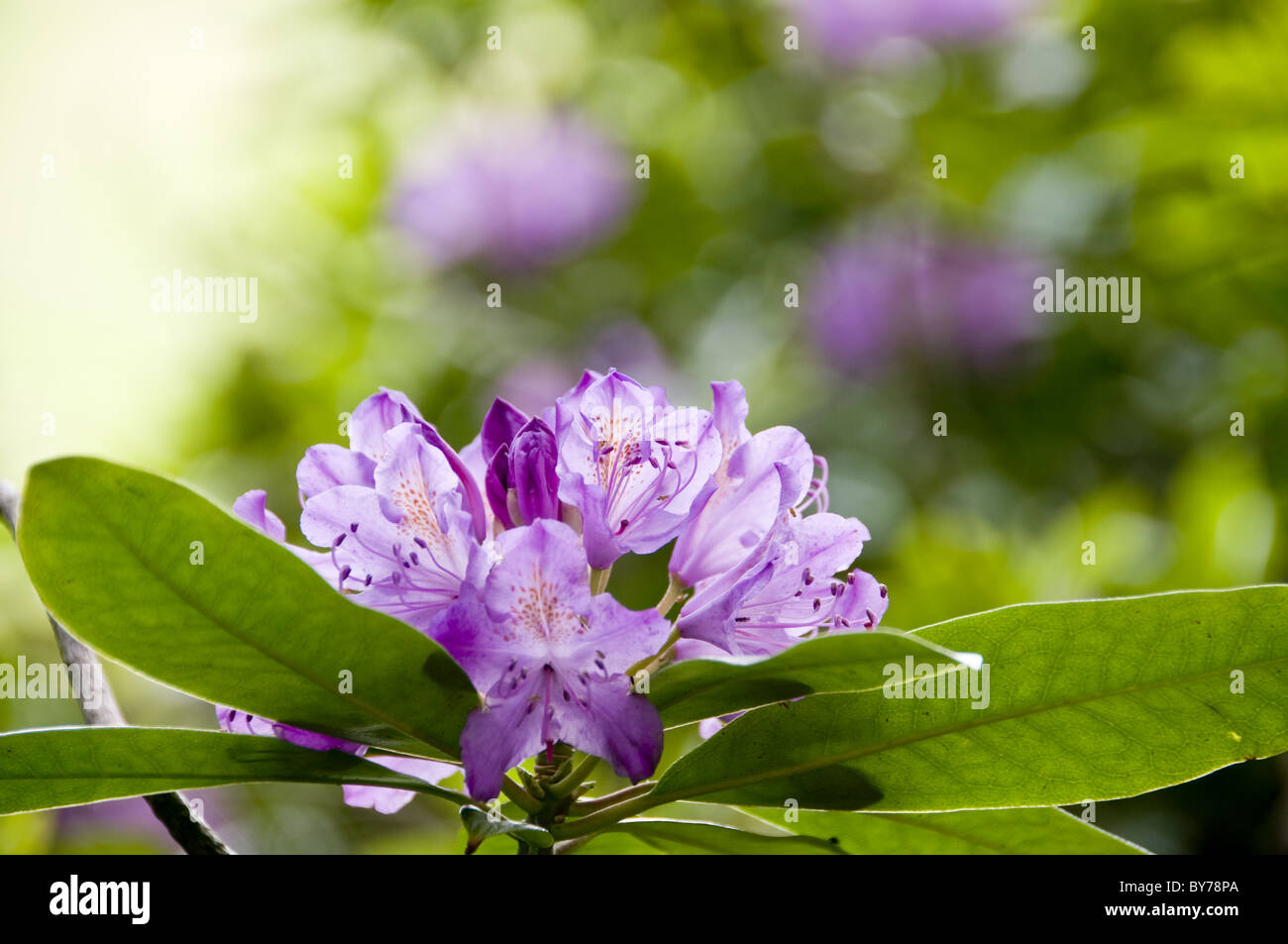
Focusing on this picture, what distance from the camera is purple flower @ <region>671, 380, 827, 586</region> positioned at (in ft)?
2.66

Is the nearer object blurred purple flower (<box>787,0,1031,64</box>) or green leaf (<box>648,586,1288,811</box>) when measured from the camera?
green leaf (<box>648,586,1288,811</box>)

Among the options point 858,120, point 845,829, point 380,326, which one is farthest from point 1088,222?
point 845,829

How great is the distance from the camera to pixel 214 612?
69 cm

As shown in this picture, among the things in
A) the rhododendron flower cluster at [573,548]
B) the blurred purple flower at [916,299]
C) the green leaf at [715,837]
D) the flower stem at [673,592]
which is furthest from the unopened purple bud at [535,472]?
the blurred purple flower at [916,299]

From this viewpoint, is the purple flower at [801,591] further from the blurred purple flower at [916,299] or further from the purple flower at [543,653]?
the blurred purple flower at [916,299]

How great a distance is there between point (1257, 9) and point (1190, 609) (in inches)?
64.3

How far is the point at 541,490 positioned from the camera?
79 centimetres

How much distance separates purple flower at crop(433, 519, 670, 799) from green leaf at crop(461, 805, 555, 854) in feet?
0.06

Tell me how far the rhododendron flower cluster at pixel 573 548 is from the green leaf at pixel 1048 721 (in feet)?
0.25

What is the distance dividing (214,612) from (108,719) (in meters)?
0.20

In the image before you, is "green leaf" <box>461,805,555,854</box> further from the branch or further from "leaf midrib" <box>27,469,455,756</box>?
the branch

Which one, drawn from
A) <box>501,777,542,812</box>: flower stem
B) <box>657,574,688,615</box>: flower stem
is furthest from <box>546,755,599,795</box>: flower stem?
<box>657,574,688,615</box>: flower stem
